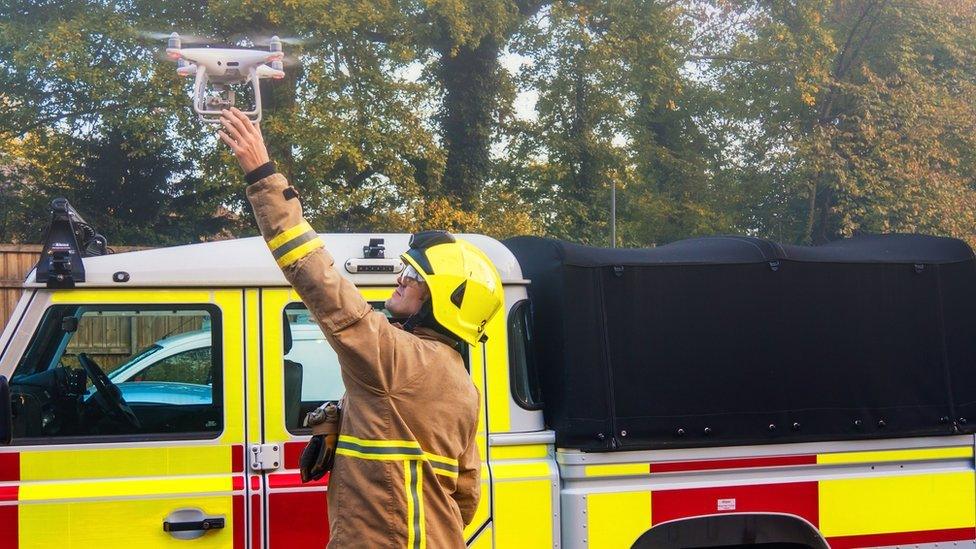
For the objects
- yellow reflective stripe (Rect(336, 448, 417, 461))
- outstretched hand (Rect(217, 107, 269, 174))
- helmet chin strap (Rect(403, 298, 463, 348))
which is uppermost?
outstretched hand (Rect(217, 107, 269, 174))

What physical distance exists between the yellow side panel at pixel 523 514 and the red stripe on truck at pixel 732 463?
0.50 metres

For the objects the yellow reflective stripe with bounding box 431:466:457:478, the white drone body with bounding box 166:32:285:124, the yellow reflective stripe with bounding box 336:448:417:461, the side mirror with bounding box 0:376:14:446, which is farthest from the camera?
the side mirror with bounding box 0:376:14:446

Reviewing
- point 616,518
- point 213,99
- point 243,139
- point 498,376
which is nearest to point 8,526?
point 498,376

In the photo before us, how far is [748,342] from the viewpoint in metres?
4.47

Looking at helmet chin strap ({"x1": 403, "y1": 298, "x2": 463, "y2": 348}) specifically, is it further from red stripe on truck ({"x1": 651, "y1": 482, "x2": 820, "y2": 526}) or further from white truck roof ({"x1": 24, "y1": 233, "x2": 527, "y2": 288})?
red stripe on truck ({"x1": 651, "y1": 482, "x2": 820, "y2": 526})

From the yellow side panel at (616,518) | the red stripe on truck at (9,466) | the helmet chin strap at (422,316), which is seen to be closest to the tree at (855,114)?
the yellow side panel at (616,518)

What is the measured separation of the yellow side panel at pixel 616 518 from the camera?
13.5 ft

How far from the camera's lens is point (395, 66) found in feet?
54.3

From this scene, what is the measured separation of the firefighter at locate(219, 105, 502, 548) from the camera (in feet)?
7.57

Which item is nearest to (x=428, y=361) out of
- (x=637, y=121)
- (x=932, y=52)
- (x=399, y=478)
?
(x=399, y=478)

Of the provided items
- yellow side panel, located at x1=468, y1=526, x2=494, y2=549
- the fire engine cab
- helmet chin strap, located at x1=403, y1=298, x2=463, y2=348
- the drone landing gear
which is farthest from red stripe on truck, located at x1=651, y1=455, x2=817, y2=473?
the drone landing gear

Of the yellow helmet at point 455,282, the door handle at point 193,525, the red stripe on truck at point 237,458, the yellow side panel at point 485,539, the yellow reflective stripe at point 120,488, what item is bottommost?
the yellow side panel at point 485,539

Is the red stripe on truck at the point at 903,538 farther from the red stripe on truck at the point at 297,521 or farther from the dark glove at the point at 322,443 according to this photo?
the dark glove at the point at 322,443

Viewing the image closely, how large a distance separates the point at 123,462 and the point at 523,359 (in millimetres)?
1609
